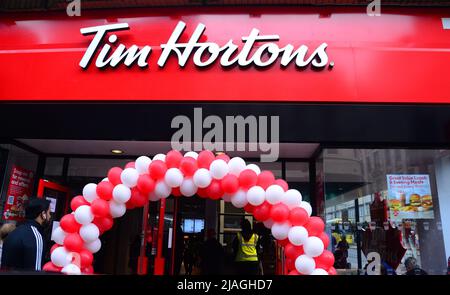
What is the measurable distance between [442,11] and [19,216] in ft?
27.1

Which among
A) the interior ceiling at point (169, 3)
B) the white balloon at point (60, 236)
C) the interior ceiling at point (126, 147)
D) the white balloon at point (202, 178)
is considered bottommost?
the white balloon at point (60, 236)

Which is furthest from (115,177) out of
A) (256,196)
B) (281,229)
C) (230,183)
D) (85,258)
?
(281,229)

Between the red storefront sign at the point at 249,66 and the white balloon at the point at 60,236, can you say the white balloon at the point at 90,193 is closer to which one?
the white balloon at the point at 60,236

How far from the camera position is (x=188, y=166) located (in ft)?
12.9

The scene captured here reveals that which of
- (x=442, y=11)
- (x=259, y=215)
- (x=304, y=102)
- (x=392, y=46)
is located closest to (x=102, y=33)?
(x=304, y=102)

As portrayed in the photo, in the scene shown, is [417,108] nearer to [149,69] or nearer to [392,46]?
[392,46]

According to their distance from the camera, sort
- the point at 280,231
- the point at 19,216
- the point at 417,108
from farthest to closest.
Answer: the point at 19,216 → the point at 417,108 → the point at 280,231

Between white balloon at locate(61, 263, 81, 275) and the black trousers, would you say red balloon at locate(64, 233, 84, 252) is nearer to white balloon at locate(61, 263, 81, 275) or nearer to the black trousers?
white balloon at locate(61, 263, 81, 275)

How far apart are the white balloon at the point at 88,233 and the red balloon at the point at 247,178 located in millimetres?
1694

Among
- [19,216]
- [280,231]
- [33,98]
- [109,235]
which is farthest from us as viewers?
[109,235]

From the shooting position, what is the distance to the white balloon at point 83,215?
391 cm


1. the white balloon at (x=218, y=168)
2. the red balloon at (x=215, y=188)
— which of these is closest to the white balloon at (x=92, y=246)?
the red balloon at (x=215, y=188)

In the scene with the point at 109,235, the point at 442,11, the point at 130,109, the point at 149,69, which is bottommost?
the point at 109,235

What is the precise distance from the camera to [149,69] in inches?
234
